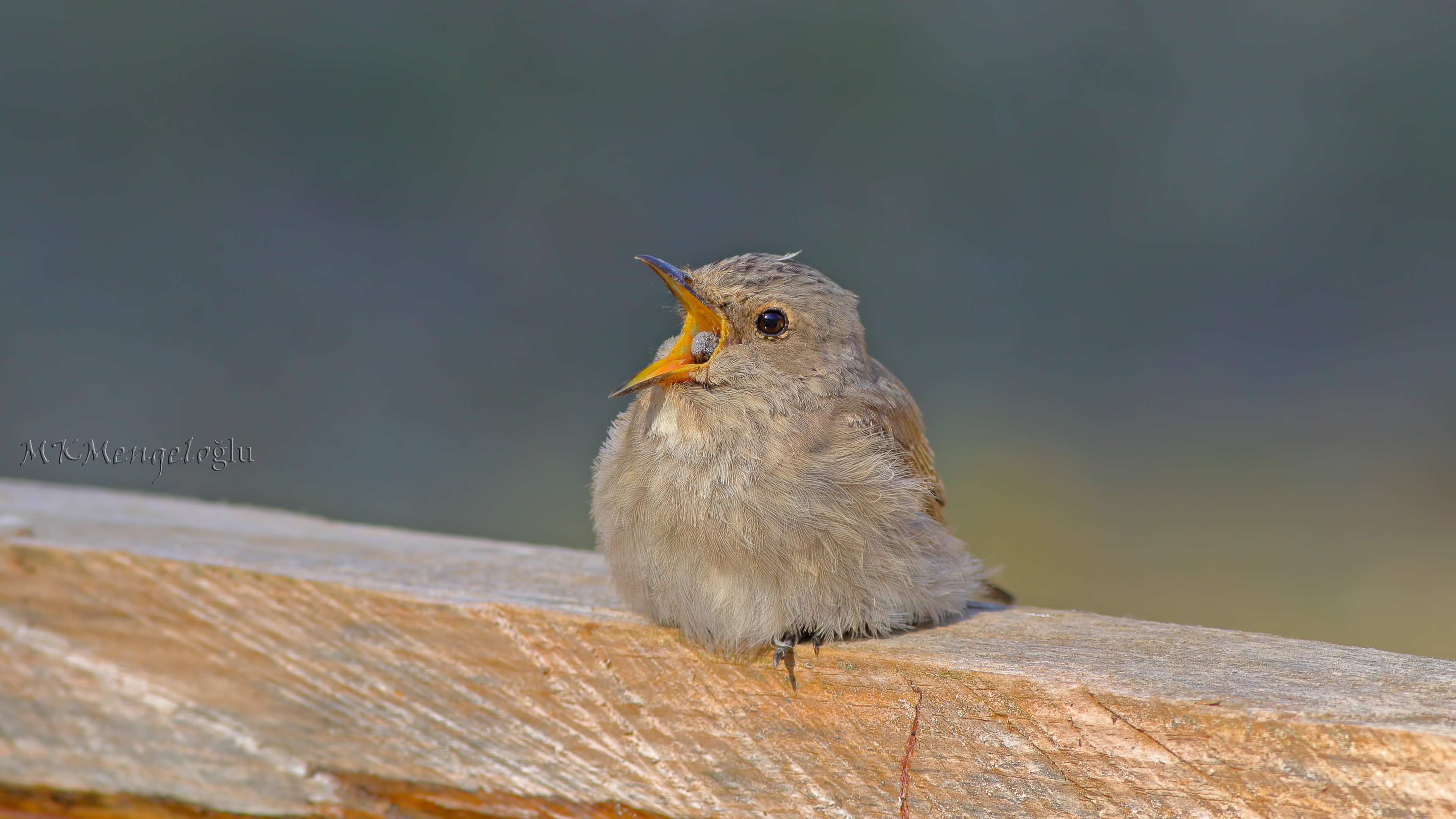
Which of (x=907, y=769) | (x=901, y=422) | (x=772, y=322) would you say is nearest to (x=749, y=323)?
(x=772, y=322)

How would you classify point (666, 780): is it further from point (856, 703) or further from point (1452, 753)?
point (1452, 753)

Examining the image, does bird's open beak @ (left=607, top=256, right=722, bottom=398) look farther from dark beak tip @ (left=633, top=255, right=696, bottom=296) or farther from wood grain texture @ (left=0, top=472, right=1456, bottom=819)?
wood grain texture @ (left=0, top=472, right=1456, bottom=819)

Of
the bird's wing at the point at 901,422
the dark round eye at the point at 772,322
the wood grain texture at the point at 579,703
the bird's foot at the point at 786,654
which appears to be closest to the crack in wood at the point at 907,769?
the wood grain texture at the point at 579,703

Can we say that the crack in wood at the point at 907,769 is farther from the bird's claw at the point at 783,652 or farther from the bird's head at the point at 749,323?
the bird's head at the point at 749,323

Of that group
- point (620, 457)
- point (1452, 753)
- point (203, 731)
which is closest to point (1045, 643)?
point (1452, 753)

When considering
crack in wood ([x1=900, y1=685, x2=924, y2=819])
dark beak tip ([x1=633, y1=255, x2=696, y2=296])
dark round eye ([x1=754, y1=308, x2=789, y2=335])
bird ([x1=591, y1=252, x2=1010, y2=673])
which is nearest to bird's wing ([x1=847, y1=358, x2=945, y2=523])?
bird ([x1=591, y1=252, x2=1010, y2=673])

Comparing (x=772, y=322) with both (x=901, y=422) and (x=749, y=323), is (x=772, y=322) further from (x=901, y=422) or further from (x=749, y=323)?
A: (x=901, y=422)
